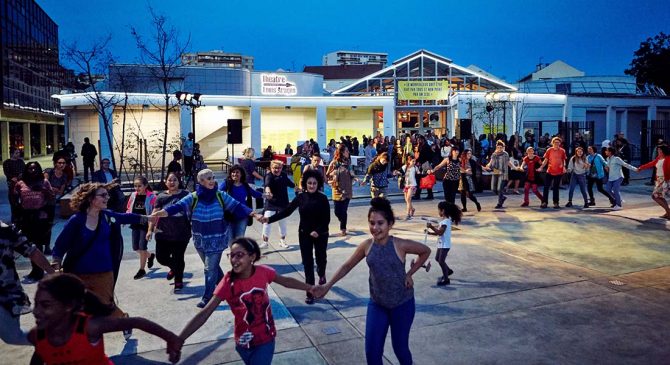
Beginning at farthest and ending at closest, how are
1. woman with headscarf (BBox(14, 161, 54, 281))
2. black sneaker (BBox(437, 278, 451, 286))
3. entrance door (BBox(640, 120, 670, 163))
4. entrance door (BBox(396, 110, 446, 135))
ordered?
entrance door (BBox(396, 110, 446, 135)) → entrance door (BBox(640, 120, 670, 163)) → woman with headscarf (BBox(14, 161, 54, 281)) → black sneaker (BBox(437, 278, 451, 286))

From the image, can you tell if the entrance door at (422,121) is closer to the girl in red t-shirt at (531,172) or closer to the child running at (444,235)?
the girl in red t-shirt at (531,172)

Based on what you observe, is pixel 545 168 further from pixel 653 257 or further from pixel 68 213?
pixel 68 213

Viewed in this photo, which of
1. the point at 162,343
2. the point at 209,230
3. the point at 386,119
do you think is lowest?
the point at 162,343

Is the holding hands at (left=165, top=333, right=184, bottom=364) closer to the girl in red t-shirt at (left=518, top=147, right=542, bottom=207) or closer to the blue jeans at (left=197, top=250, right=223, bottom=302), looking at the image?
the blue jeans at (left=197, top=250, right=223, bottom=302)

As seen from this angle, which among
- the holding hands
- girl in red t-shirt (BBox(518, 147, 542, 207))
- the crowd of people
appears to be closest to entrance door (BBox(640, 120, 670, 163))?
girl in red t-shirt (BBox(518, 147, 542, 207))

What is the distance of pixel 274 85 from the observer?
98.3 feet

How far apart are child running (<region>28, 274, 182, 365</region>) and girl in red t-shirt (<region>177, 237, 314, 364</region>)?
0.75 metres

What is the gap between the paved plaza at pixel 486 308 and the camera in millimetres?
4863

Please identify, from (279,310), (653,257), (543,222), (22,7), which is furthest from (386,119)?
(22,7)

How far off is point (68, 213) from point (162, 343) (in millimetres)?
9186

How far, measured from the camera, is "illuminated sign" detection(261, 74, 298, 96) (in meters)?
29.9

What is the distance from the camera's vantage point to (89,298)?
2.88 meters

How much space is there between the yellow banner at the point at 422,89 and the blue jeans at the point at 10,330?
2705cm

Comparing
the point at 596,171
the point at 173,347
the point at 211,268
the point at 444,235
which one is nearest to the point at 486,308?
the point at 444,235
